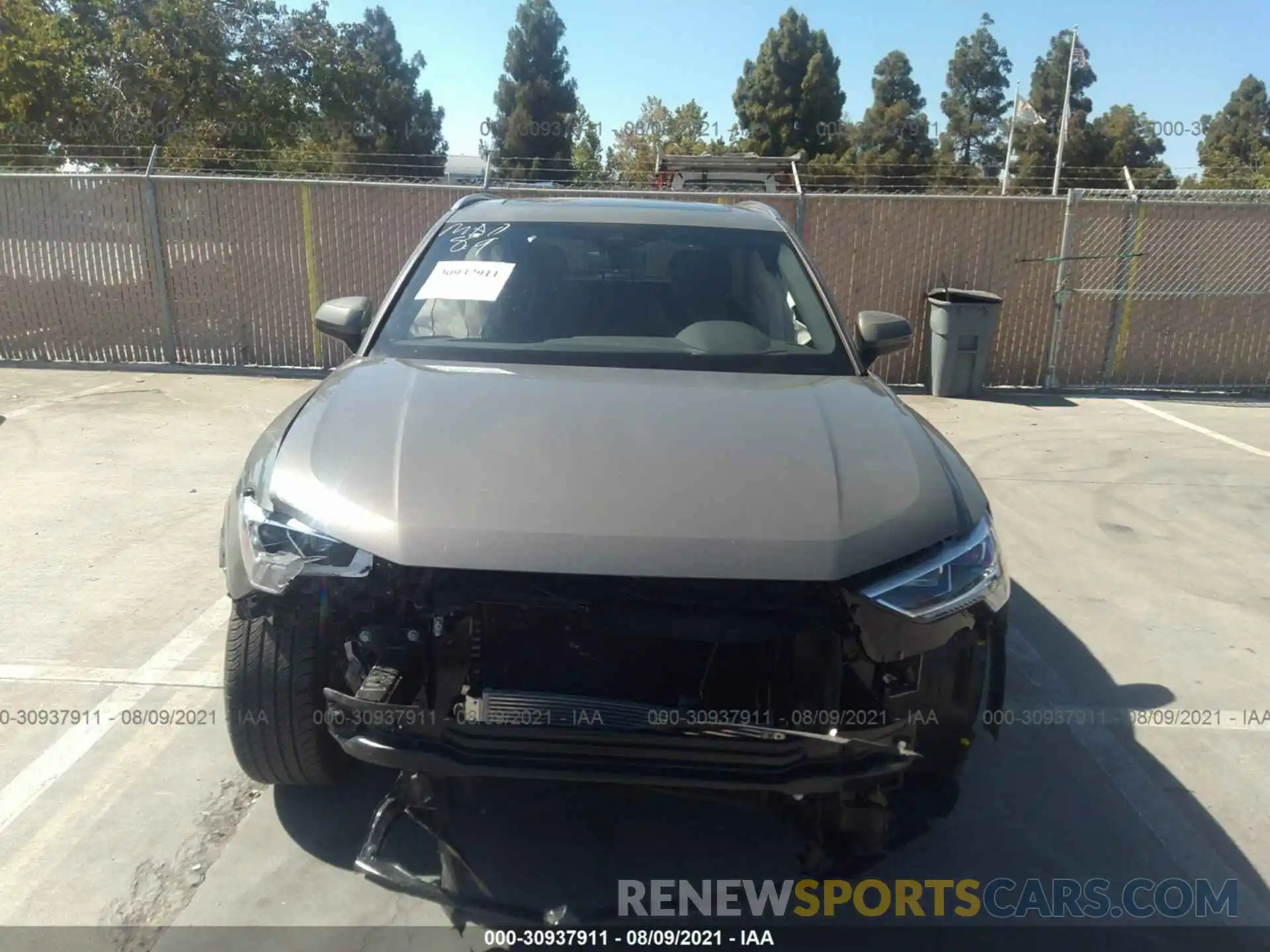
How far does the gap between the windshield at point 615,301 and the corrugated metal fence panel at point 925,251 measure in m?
6.12

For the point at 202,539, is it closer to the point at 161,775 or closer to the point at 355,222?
the point at 161,775

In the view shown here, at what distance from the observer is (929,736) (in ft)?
8.14

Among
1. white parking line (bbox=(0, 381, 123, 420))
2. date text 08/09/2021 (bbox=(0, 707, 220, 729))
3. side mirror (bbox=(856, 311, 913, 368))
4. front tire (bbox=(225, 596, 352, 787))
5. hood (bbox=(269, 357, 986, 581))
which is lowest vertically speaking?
date text 08/09/2021 (bbox=(0, 707, 220, 729))

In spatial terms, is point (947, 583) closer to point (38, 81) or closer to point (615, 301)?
point (615, 301)

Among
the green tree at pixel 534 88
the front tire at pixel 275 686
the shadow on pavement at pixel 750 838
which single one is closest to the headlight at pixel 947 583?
the shadow on pavement at pixel 750 838

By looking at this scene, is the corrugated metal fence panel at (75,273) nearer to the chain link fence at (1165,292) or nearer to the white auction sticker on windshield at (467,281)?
the white auction sticker on windshield at (467,281)

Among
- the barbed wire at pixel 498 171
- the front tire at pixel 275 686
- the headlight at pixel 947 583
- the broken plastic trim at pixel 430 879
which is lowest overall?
the broken plastic trim at pixel 430 879

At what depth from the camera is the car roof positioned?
161 inches

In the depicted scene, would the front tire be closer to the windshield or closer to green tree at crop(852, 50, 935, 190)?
the windshield

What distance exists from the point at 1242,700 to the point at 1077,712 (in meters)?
0.73

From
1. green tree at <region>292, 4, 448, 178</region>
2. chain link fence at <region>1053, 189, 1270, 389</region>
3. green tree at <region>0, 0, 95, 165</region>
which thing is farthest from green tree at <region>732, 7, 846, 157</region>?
chain link fence at <region>1053, 189, 1270, 389</region>

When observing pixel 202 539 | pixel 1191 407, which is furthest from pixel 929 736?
pixel 1191 407

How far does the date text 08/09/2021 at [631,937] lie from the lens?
2424 mm

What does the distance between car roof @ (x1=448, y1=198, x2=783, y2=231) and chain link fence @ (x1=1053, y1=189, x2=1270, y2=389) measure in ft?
22.7
